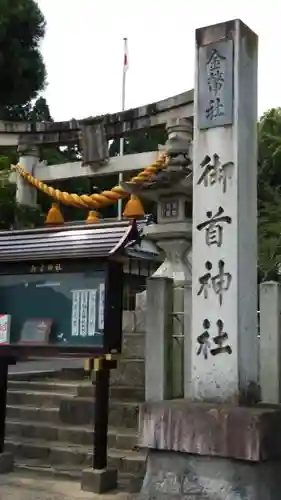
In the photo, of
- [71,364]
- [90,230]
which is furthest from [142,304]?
[90,230]

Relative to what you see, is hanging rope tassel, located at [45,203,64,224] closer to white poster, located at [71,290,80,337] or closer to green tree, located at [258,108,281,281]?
white poster, located at [71,290,80,337]

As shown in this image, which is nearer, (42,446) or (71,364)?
(42,446)

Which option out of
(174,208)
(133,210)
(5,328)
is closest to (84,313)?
(5,328)

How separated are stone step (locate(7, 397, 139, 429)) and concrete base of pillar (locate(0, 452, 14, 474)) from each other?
A: 1.07m

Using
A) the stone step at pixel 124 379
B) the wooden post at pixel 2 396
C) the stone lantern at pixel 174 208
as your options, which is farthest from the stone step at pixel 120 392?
the stone lantern at pixel 174 208

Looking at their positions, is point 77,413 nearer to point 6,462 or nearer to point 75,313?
point 6,462

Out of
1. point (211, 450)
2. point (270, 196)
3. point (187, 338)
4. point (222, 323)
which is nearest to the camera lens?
point (211, 450)

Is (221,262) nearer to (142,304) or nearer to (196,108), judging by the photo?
(196,108)

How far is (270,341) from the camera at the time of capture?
5102 mm

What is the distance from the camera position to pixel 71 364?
452 inches

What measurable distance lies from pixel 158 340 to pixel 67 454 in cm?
209

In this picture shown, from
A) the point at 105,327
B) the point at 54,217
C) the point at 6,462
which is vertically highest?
the point at 54,217

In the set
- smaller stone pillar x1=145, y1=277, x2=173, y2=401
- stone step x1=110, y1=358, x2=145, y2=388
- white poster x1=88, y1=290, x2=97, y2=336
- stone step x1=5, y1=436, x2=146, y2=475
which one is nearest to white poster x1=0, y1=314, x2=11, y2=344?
white poster x1=88, y1=290, x2=97, y2=336

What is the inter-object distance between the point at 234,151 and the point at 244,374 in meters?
1.76
